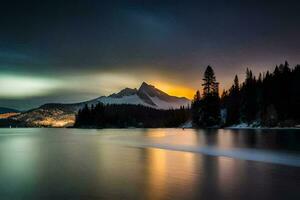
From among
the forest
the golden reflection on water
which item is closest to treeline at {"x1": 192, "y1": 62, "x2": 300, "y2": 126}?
the forest

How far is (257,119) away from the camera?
140375mm

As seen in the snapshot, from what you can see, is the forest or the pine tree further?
the pine tree

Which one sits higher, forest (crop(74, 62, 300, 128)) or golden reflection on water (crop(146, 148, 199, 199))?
forest (crop(74, 62, 300, 128))

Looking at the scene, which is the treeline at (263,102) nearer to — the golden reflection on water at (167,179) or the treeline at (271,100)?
the treeline at (271,100)

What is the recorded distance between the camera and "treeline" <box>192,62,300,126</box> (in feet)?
422

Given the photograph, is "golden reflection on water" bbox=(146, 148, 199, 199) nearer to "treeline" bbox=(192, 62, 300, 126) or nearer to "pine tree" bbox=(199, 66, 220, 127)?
"treeline" bbox=(192, 62, 300, 126)

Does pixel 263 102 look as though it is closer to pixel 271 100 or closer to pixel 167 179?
pixel 271 100

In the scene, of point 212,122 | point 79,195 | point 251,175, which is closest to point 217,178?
point 251,175

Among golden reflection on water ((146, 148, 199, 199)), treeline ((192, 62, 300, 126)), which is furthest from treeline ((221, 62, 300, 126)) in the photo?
golden reflection on water ((146, 148, 199, 199))

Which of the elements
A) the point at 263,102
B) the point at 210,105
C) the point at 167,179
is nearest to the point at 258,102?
the point at 263,102

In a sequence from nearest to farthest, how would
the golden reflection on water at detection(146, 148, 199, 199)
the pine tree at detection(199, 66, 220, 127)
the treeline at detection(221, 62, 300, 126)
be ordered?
1. the golden reflection on water at detection(146, 148, 199, 199)
2. the treeline at detection(221, 62, 300, 126)
3. the pine tree at detection(199, 66, 220, 127)

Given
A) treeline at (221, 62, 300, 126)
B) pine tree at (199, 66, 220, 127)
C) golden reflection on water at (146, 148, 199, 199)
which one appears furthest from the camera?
pine tree at (199, 66, 220, 127)

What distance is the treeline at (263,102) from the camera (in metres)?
128

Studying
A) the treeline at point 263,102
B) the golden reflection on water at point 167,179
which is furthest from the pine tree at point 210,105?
the golden reflection on water at point 167,179
